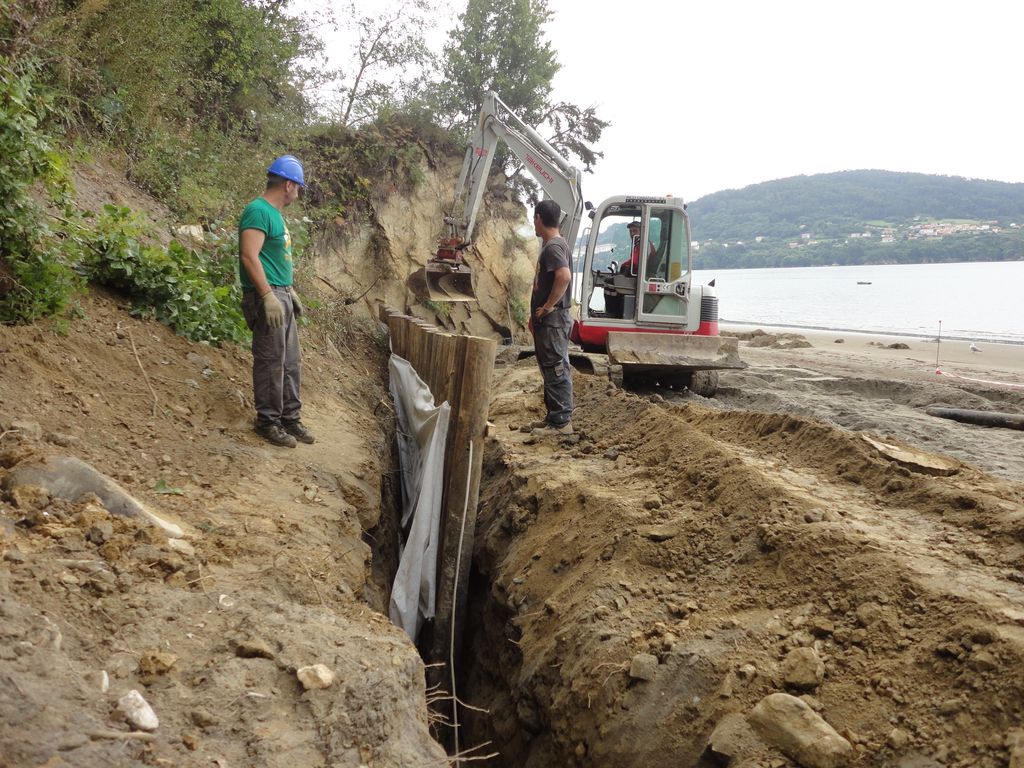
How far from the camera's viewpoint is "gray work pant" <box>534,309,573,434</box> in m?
6.70

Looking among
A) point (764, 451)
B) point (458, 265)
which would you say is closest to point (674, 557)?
point (764, 451)

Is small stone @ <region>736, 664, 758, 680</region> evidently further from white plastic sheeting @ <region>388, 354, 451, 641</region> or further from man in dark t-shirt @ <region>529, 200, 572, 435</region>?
man in dark t-shirt @ <region>529, 200, 572, 435</region>

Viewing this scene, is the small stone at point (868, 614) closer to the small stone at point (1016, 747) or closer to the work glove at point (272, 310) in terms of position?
the small stone at point (1016, 747)

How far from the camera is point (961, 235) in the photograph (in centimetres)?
7044

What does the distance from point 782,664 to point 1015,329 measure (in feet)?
97.5

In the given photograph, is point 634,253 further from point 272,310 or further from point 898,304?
point 898,304

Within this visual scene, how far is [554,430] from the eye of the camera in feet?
22.1

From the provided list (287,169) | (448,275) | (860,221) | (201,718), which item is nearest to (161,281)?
(287,169)

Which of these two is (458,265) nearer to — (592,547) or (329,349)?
(329,349)

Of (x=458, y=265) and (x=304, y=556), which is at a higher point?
(x=458, y=265)

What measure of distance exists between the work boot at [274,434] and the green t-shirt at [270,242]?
3.01 ft

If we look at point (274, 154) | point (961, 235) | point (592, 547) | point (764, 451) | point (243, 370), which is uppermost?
point (961, 235)

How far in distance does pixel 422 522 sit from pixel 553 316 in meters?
2.54

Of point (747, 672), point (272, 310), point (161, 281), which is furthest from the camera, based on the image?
point (161, 281)
